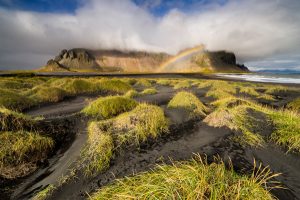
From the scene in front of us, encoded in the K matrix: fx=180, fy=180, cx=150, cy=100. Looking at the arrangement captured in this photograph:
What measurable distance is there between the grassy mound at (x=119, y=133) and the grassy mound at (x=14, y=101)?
9154 millimetres

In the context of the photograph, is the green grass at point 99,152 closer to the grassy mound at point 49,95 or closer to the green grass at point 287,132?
the green grass at point 287,132

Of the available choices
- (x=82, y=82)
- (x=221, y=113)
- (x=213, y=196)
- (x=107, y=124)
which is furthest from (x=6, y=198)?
(x=82, y=82)

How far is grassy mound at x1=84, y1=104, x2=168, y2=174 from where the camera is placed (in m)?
5.50

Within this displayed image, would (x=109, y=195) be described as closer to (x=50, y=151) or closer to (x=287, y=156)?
(x=50, y=151)

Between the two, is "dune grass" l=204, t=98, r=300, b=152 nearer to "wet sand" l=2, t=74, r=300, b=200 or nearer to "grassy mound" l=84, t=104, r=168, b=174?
"wet sand" l=2, t=74, r=300, b=200

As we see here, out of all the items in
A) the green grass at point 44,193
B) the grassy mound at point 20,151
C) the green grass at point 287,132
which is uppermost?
the green grass at point 287,132

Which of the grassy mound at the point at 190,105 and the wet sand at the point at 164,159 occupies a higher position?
the grassy mound at the point at 190,105

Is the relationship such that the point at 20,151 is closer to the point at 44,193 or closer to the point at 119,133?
the point at 44,193

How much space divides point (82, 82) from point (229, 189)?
21298mm

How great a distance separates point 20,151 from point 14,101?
9792mm

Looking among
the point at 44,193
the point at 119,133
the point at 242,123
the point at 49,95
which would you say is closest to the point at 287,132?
the point at 242,123

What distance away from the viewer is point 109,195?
3.76 meters

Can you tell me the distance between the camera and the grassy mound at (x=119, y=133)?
18.1ft

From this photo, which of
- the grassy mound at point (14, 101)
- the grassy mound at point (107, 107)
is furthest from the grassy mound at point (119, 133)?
the grassy mound at point (14, 101)
